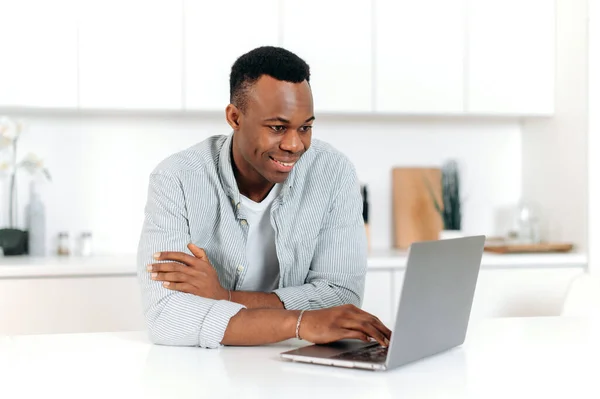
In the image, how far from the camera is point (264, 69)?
2021mm

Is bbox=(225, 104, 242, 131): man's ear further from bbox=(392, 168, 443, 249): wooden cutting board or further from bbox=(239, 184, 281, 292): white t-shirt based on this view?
bbox=(392, 168, 443, 249): wooden cutting board

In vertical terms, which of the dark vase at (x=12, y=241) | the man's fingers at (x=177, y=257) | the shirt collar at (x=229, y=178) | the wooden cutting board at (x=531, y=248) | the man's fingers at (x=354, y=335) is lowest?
the man's fingers at (x=354, y=335)

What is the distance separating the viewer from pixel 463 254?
63.0 inches

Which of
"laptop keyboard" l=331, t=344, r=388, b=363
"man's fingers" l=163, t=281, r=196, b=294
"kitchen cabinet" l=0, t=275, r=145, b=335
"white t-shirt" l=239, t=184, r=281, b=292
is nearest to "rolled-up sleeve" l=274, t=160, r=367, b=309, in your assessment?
"white t-shirt" l=239, t=184, r=281, b=292

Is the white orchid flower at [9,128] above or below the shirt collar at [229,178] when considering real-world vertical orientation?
above

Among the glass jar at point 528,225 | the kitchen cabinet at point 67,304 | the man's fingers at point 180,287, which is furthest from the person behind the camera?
the glass jar at point 528,225

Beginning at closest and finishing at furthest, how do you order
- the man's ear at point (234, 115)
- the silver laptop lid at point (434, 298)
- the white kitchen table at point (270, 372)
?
1. the white kitchen table at point (270, 372)
2. the silver laptop lid at point (434, 298)
3. the man's ear at point (234, 115)

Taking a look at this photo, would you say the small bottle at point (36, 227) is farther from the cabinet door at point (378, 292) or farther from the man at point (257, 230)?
the man at point (257, 230)

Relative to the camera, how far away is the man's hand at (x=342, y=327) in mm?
1643

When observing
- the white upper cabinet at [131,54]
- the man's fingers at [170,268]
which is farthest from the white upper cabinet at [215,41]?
the man's fingers at [170,268]

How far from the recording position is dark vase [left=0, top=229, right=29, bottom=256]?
11.8ft

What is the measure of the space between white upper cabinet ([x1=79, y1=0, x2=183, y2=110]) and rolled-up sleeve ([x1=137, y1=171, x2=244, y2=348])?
5.00 feet

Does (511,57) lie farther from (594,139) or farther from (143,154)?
(143,154)

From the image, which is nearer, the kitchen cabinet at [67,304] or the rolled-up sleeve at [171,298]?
the rolled-up sleeve at [171,298]
